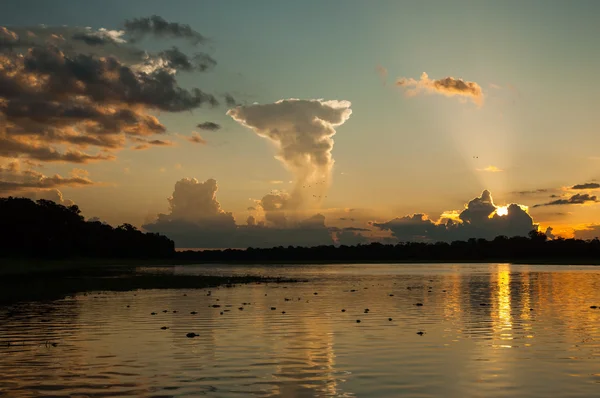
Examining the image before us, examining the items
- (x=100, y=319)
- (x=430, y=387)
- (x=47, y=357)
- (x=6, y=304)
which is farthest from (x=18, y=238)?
(x=430, y=387)

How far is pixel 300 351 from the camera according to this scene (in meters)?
31.6

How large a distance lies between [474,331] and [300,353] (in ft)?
44.4

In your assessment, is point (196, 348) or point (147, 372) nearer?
point (147, 372)

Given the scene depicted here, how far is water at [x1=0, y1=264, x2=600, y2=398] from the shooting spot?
2333cm

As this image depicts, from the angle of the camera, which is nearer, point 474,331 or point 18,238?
point 474,331

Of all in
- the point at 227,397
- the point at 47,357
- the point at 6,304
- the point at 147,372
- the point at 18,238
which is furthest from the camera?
the point at 18,238

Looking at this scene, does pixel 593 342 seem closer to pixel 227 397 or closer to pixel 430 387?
pixel 430 387

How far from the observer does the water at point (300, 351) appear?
23.3 metres

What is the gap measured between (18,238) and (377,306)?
538 feet

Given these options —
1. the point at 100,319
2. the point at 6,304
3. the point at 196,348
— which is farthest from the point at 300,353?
the point at 6,304

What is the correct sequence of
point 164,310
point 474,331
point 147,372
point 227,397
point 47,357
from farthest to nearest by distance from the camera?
point 164,310
point 474,331
point 47,357
point 147,372
point 227,397

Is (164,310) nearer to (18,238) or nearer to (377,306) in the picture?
(377,306)

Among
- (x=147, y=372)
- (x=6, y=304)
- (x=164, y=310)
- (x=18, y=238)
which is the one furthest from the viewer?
(x=18, y=238)

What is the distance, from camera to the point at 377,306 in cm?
5669
